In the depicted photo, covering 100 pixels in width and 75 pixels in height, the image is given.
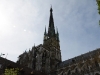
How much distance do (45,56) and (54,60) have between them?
432cm

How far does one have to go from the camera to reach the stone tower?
172ft

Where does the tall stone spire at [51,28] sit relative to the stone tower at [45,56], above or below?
above

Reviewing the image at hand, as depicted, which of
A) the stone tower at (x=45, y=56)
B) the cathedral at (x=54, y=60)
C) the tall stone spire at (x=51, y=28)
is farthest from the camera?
the tall stone spire at (x=51, y=28)

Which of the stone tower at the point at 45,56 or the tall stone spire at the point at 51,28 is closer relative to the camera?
the stone tower at the point at 45,56

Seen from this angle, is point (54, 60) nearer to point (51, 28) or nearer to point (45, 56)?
point (45, 56)

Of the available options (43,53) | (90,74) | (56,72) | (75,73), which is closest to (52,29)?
(43,53)

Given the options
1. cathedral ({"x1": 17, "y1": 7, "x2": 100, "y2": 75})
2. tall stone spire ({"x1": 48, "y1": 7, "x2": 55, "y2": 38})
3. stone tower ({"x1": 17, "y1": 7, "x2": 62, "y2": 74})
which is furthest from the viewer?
tall stone spire ({"x1": 48, "y1": 7, "x2": 55, "y2": 38})

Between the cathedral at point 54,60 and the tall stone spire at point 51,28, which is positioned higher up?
the tall stone spire at point 51,28

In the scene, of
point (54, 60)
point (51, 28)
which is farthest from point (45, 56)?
point (51, 28)

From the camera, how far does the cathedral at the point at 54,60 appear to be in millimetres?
43778

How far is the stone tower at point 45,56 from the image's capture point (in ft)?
172

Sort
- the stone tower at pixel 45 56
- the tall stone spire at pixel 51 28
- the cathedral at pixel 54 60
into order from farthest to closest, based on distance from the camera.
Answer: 1. the tall stone spire at pixel 51 28
2. the stone tower at pixel 45 56
3. the cathedral at pixel 54 60

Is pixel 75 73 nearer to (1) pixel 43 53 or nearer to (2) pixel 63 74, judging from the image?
(2) pixel 63 74

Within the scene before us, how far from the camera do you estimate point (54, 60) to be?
2239 inches
